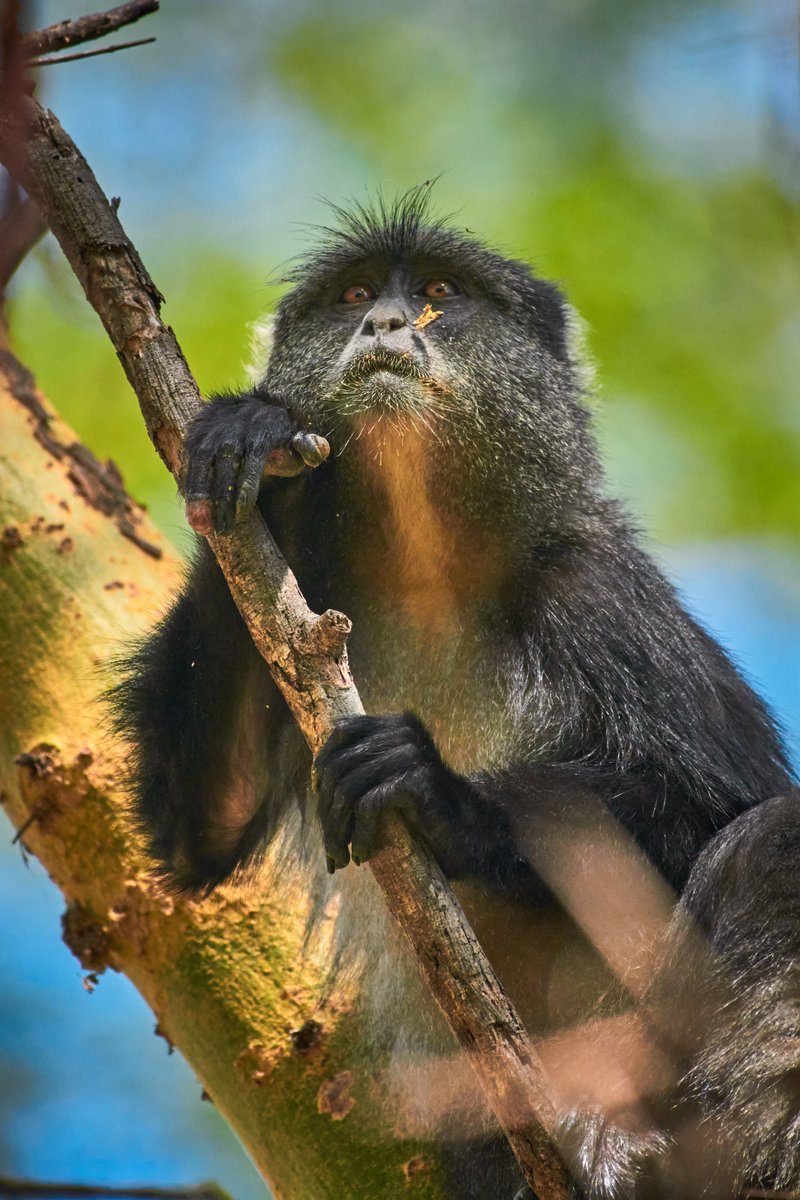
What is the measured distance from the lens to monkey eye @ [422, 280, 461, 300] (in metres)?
7.12

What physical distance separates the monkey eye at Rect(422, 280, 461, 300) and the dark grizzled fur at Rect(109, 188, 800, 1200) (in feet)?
0.19

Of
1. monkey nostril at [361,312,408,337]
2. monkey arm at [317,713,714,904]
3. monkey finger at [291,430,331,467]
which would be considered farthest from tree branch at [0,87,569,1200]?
monkey nostril at [361,312,408,337]

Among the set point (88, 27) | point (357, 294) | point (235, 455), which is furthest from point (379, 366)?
point (88, 27)

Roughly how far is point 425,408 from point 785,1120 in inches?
130

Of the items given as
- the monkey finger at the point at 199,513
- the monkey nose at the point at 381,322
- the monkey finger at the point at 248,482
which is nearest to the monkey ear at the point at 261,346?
the monkey nose at the point at 381,322

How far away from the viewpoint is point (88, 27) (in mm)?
4383

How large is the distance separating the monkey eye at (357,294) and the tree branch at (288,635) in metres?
2.34

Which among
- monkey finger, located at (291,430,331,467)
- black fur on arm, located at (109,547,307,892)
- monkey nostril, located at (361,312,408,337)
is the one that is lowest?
black fur on arm, located at (109,547,307,892)

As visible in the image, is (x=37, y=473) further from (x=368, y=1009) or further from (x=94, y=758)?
(x=368, y=1009)

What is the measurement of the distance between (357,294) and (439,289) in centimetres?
42

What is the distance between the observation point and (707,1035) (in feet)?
17.3

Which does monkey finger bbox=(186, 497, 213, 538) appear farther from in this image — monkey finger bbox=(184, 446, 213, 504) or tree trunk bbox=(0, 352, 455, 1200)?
tree trunk bbox=(0, 352, 455, 1200)

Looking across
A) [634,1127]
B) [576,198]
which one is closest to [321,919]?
[634,1127]

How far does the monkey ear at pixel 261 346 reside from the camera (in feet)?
24.7
